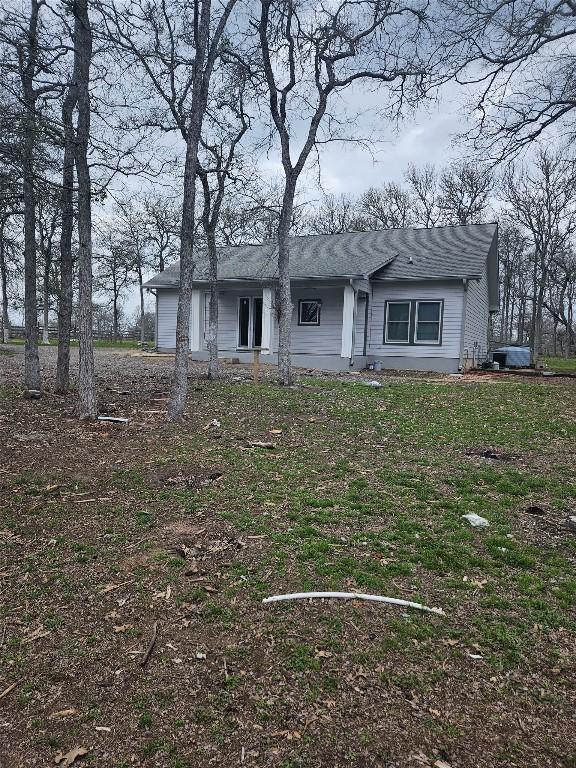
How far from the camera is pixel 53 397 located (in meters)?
8.31

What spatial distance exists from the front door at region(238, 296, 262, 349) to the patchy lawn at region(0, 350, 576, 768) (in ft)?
39.6

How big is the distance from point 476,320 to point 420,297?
318cm

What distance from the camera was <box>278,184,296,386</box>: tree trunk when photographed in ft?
34.9

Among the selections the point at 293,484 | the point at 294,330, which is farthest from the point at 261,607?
the point at 294,330

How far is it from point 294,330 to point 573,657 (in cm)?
1490

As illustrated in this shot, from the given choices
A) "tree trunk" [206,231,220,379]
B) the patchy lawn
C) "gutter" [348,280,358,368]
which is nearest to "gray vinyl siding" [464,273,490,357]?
"gutter" [348,280,358,368]

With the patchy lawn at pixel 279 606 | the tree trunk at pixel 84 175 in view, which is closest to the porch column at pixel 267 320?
the tree trunk at pixel 84 175

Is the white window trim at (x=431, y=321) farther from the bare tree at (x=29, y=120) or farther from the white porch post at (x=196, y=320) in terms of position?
the bare tree at (x=29, y=120)

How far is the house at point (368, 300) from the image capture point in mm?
15336

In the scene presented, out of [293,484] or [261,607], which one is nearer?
[261,607]

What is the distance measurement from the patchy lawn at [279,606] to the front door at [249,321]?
1208 centimetres

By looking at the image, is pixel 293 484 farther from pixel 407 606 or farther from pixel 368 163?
pixel 368 163

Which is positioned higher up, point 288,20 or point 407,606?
point 288,20

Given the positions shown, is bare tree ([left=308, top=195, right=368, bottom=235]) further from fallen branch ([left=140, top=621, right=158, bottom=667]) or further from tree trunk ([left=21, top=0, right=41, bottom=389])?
fallen branch ([left=140, top=621, right=158, bottom=667])
